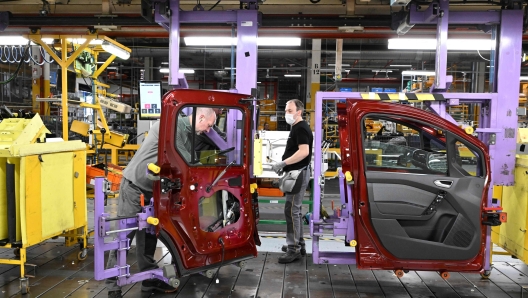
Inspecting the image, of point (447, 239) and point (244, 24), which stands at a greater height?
point (244, 24)

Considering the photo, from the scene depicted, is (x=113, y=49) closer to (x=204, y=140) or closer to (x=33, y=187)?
(x=33, y=187)

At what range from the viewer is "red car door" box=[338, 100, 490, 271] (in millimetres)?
3389

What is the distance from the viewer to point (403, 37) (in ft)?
18.6

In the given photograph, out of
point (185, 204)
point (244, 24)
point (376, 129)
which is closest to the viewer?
point (185, 204)

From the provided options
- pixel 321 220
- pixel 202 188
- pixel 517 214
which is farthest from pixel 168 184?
pixel 517 214

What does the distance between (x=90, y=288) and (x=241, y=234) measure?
1511 millimetres

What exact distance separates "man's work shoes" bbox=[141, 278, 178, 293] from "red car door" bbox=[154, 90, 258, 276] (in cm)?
40

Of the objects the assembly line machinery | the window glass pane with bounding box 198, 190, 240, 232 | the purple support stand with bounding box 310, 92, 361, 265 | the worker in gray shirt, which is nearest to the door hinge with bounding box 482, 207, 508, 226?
the assembly line machinery

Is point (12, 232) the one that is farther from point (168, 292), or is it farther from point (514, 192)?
point (514, 192)

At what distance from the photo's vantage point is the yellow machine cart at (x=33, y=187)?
3.75m

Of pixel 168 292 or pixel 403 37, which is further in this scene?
pixel 403 37

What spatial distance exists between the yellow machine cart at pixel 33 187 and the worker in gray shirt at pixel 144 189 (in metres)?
0.90

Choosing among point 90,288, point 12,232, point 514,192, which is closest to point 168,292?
point 90,288

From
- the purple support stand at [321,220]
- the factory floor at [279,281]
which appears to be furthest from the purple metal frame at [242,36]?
the factory floor at [279,281]
